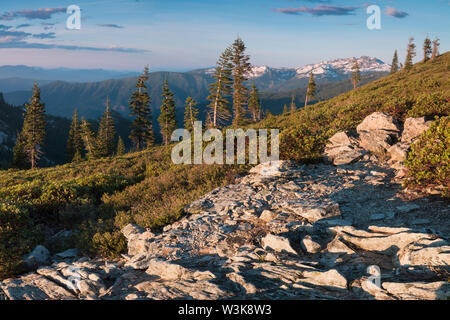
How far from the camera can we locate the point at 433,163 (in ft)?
24.2

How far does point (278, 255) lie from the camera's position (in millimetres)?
5262

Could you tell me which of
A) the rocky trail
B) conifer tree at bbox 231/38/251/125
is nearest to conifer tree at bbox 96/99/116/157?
conifer tree at bbox 231/38/251/125

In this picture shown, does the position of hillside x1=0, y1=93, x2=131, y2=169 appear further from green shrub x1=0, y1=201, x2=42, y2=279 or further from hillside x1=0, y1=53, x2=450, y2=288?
green shrub x1=0, y1=201, x2=42, y2=279

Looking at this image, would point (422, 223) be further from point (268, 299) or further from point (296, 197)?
point (268, 299)

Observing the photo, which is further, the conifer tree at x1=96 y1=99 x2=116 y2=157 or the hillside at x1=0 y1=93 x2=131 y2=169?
the hillside at x1=0 y1=93 x2=131 y2=169

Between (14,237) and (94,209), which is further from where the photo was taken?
(94,209)

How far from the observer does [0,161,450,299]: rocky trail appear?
164 inches

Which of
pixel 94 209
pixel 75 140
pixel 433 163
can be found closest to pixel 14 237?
pixel 94 209

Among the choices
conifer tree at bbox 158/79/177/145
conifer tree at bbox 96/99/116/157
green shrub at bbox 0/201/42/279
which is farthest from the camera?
conifer tree at bbox 96/99/116/157

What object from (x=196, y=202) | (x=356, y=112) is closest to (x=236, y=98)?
(x=356, y=112)

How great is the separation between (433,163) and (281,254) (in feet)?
18.0

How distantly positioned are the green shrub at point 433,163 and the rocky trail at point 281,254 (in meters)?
0.66

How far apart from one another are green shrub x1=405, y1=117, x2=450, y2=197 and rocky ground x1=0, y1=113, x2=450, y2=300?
46 centimetres

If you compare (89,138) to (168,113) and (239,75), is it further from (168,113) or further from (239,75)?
(239,75)
